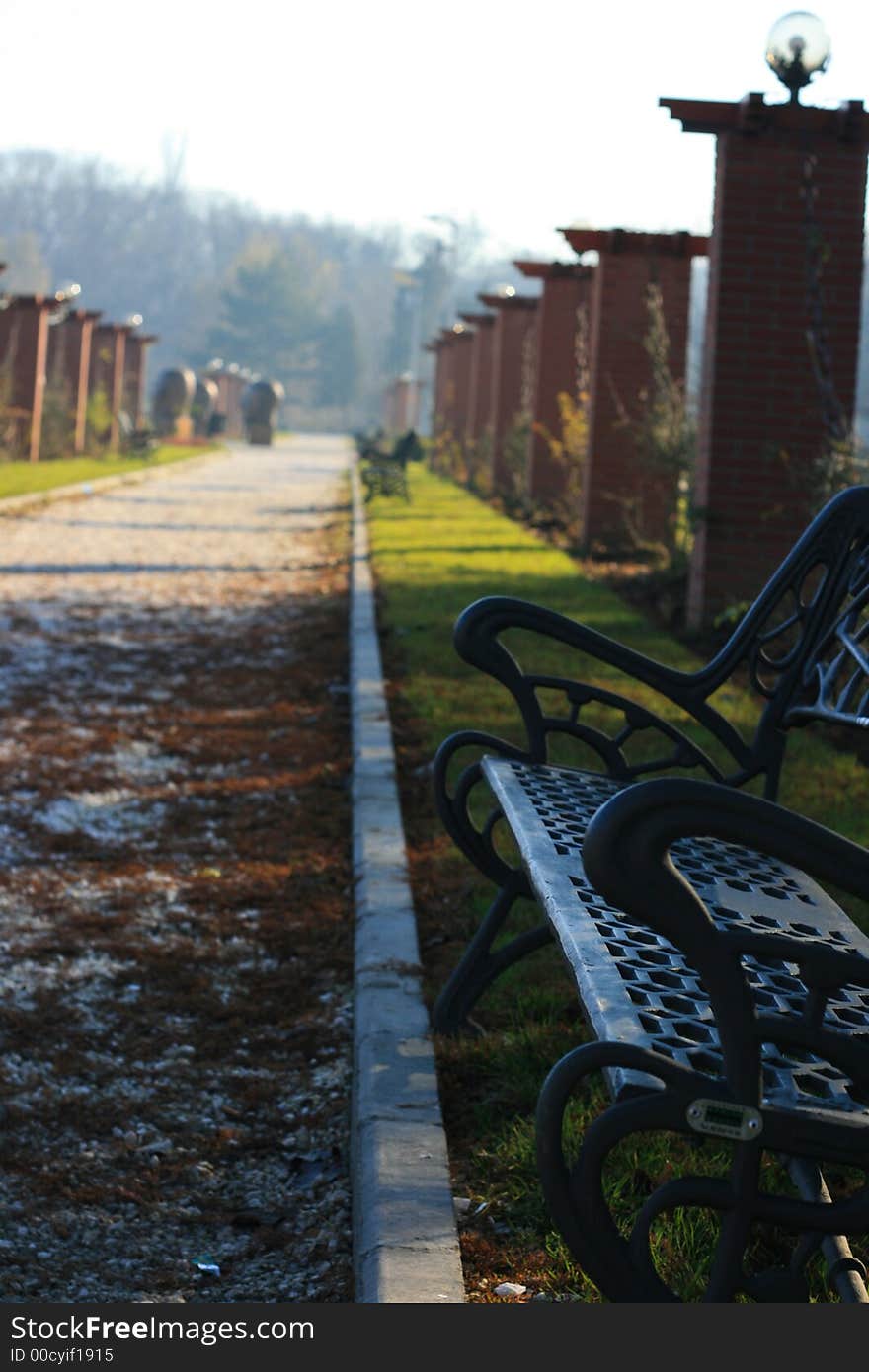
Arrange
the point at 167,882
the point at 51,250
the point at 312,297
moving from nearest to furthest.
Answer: the point at 167,882
the point at 312,297
the point at 51,250

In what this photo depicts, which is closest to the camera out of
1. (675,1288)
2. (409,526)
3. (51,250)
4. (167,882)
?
(675,1288)

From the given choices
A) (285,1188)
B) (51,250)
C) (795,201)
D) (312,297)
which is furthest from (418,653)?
(51,250)

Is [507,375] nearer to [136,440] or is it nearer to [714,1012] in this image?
[136,440]

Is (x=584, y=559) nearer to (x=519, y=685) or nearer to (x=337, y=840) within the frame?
(x=337, y=840)

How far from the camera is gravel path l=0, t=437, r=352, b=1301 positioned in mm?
2744

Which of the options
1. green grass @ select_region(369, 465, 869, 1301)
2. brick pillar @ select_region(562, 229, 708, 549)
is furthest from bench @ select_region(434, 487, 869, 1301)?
brick pillar @ select_region(562, 229, 708, 549)

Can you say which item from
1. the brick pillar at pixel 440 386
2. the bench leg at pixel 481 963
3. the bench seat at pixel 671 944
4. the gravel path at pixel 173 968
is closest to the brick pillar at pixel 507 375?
the brick pillar at pixel 440 386

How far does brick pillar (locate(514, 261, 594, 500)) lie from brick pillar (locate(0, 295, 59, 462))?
11.9 m

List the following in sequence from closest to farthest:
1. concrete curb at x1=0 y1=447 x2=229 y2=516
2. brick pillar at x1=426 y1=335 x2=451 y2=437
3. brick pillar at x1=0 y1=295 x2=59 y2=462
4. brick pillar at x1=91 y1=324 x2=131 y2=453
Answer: concrete curb at x1=0 y1=447 x2=229 y2=516 < brick pillar at x1=0 y1=295 x2=59 y2=462 < brick pillar at x1=426 y1=335 x2=451 y2=437 < brick pillar at x1=91 y1=324 x2=131 y2=453

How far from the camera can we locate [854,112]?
8969mm

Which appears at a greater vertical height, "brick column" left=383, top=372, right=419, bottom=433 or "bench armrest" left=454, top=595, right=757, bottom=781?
"brick column" left=383, top=372, right=419, bottom=433

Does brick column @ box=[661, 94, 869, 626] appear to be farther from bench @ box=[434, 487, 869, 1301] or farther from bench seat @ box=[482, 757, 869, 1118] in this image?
bench @ box=[434, 487, 869, 1301]

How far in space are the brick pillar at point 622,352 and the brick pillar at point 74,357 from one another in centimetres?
2127

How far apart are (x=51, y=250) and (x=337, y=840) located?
5268 inches
